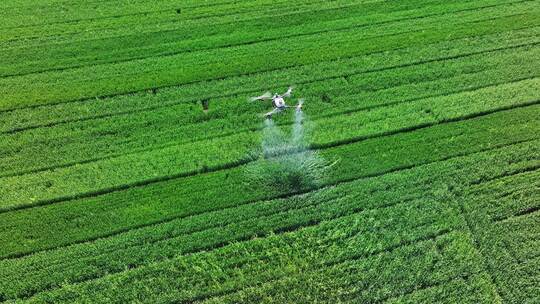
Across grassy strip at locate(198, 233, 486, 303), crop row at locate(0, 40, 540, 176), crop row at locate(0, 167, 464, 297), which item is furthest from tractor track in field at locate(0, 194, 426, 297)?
crop row at locate(0, 40, 540, 176)

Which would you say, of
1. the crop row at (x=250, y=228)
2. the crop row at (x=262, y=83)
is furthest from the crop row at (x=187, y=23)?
the crop row at (x=250, y=228)

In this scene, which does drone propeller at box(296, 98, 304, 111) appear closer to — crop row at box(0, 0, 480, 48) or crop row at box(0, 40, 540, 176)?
crop row at box(0, 40, 540, 176)

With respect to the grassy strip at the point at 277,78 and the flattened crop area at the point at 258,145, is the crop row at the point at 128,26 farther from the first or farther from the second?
the grassy strip at the point at 277,78

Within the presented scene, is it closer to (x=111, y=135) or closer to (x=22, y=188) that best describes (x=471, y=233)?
(x=111, y=135)

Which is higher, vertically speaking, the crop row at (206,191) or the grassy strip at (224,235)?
the crop row at (206,191)

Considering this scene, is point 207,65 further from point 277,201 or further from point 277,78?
point 277,201

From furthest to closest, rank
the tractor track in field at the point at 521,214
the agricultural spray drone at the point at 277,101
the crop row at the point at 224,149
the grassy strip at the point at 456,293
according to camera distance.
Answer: the agricultural spray drone at the point at 277,101, the crop row at the point at 224,149, the tractor track in field at the point at 521,214, the grassy strip at the point at 456,293
